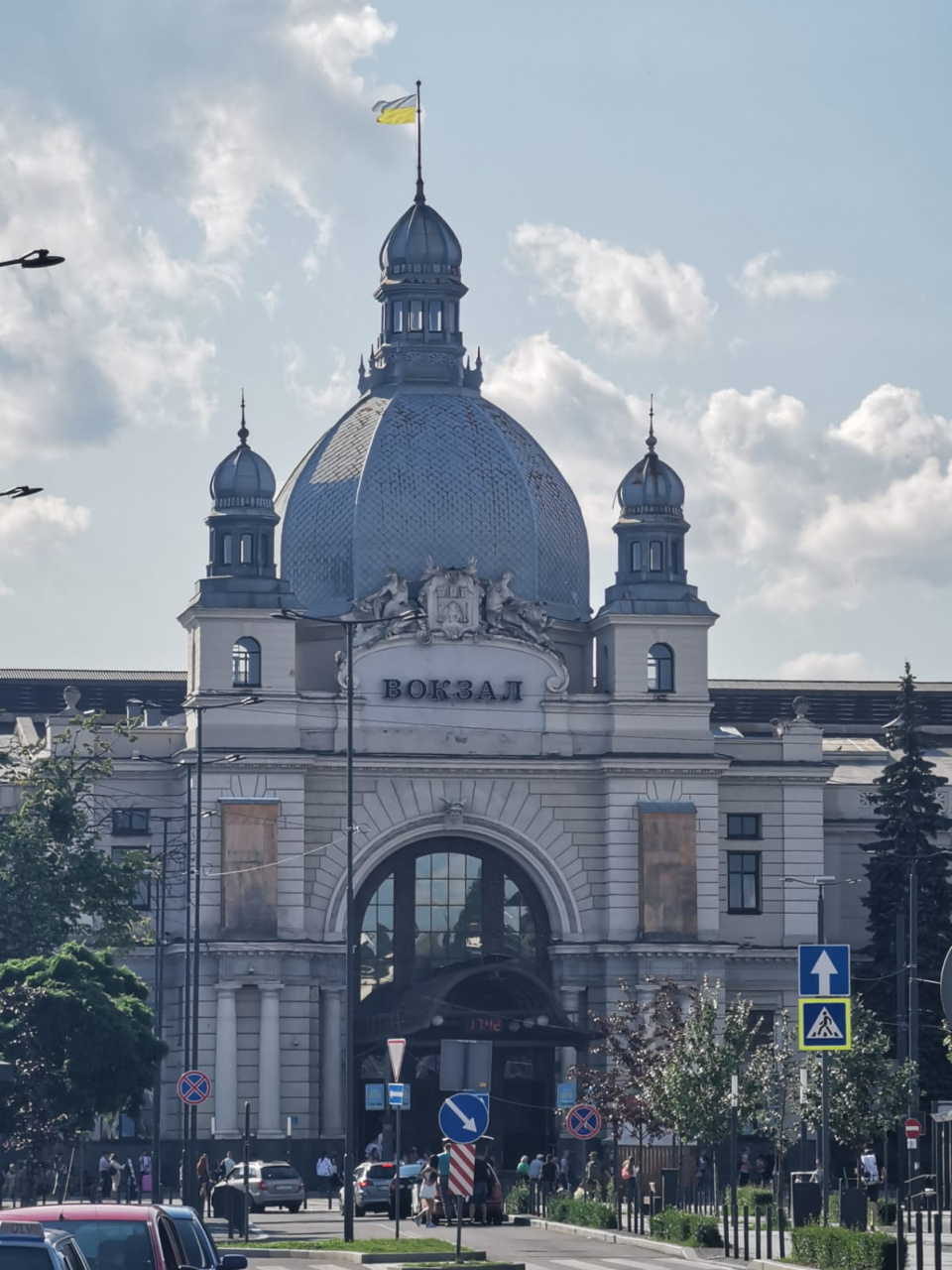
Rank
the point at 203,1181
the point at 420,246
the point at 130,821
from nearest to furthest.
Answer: the point at 203,1181
the point at 130,821
the point at 420,246

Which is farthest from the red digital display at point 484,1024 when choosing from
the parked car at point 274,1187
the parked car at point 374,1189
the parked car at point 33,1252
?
the parked car at point 33,1252

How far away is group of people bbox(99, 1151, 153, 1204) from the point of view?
7675cm

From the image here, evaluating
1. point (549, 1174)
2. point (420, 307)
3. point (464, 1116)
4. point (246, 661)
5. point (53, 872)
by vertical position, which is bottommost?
point (549, 1174)

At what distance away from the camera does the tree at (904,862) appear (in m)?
88.1

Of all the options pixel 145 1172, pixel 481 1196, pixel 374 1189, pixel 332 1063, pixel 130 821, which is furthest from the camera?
pixel 130 821

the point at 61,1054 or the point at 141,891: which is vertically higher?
the point at 141,891

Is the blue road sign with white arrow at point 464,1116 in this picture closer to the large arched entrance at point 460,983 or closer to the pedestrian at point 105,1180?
the pedestrian at point 105,1180

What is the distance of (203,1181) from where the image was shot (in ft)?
250

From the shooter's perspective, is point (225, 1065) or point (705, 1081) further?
point (225, 1065)

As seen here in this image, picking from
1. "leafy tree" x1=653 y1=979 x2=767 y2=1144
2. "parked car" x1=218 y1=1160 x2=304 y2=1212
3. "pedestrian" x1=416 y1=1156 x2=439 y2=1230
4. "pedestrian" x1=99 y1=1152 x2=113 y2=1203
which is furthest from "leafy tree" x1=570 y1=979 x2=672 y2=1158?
"pedestrian" x1=99 y1=1152 x2=113 y2=1203

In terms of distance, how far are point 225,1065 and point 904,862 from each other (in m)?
21.9

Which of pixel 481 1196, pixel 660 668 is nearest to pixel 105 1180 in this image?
pixel 481 1196

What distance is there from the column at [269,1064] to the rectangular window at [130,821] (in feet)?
26.2

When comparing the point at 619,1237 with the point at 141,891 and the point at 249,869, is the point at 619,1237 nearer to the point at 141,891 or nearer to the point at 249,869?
the point at 249,869
